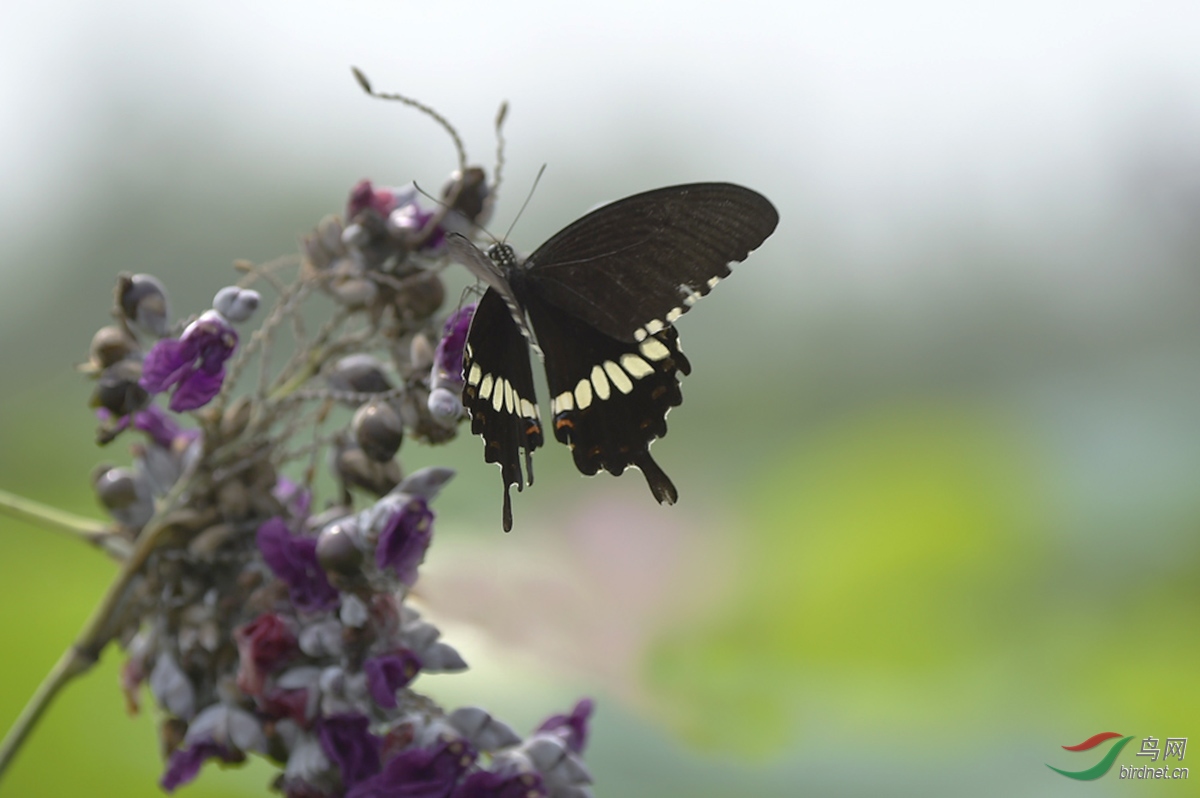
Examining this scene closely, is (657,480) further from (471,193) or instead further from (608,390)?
(471,193)

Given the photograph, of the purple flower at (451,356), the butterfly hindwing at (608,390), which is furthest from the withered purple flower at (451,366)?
the butterfly hindwing at (608,390)

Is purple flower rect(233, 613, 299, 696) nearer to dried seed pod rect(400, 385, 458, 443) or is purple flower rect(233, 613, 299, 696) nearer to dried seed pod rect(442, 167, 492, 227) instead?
dried seed pod rect(400, 385, 458, 443)

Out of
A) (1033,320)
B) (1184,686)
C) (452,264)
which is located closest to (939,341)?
(1033,320)

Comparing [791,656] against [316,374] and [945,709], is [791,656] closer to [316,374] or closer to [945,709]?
[945,709]

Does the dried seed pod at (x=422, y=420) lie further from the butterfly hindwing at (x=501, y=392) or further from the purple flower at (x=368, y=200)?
the purple flower at (x=368, y=200)

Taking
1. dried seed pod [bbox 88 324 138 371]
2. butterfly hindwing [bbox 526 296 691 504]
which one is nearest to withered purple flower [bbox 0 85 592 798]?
dried seed pod [bbox 88 324 138 371]

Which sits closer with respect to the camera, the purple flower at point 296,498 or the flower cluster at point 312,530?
the flower cluster at point 312,530

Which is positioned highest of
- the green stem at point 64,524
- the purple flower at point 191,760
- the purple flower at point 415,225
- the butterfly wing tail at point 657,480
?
the purple flower at point 415,225
